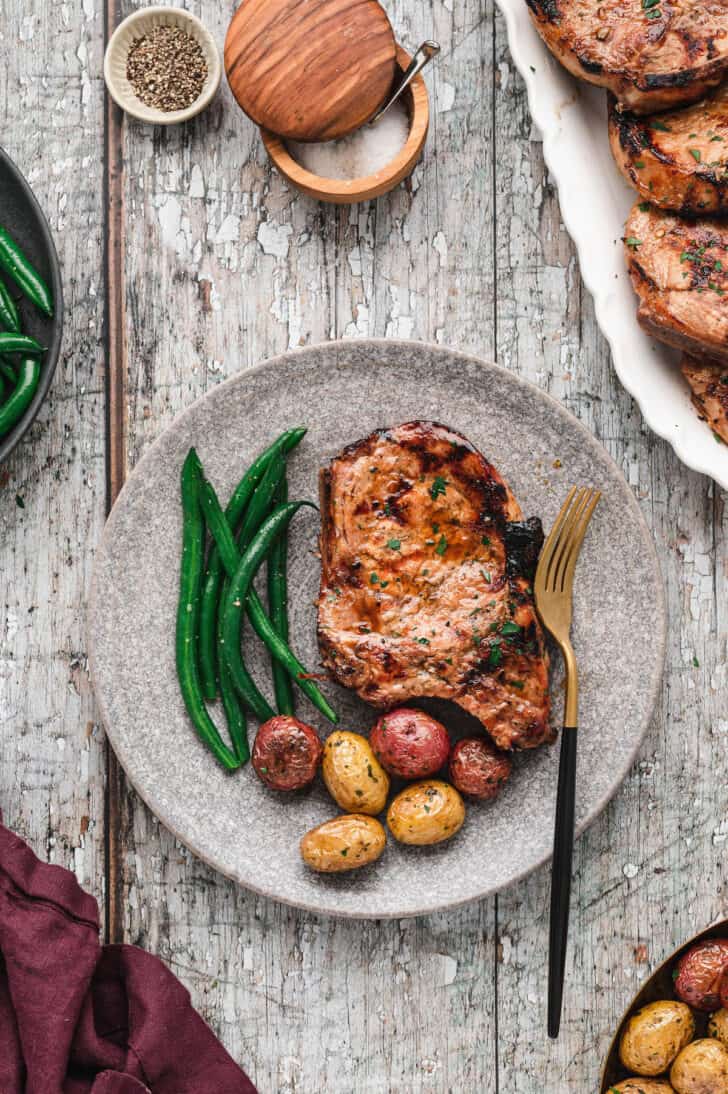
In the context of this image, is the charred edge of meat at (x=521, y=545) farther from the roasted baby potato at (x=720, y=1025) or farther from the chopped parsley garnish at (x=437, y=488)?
the roasted baby potato at (x=720, y=1025)

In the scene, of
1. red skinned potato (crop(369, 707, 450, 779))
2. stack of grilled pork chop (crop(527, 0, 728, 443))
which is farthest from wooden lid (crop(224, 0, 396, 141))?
red skinned potato (crop(369, 707, 450, 779))

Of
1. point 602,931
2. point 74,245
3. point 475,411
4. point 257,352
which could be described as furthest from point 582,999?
point 74,245

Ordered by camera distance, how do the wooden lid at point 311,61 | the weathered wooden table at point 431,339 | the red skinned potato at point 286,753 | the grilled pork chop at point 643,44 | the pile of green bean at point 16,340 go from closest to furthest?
the grilled pork chop at point 643,44 < the wooden lid at point 311,61 < the red skinned potato at point 286,753 < the pile of green bean at point 16,340 < the weathered wooden table at point 431,339

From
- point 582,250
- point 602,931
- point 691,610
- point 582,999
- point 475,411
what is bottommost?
point 582,999

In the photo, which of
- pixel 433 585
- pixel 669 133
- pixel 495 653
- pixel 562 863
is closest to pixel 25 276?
pixel 433 585

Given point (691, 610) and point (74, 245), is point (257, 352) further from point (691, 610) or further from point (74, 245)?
point (691, 610)

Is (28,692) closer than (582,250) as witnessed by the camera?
No

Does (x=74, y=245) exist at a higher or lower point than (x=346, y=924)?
higher

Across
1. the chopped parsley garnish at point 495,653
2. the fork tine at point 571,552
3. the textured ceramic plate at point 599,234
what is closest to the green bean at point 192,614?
the chopped parsley garnish at point 495,653
